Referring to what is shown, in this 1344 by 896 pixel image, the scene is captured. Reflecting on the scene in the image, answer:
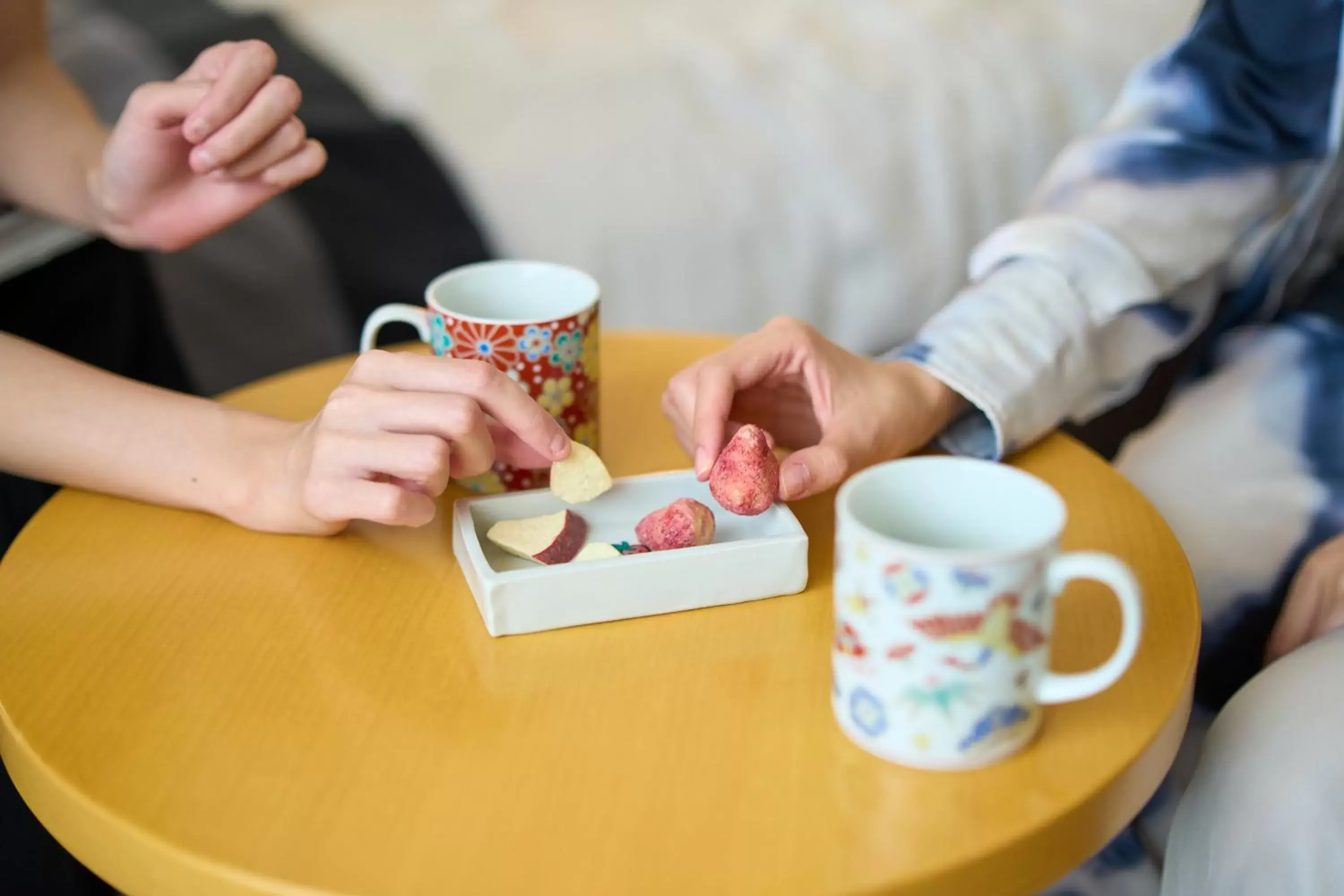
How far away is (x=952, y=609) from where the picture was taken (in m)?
0.46

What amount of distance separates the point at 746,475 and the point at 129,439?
34 cm

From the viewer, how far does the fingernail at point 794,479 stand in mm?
622

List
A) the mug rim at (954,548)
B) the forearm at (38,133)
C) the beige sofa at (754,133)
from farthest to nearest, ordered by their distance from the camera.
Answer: the beige sofa at (754,133)
the forearm at (38,133)
the mug rim at (954,548)

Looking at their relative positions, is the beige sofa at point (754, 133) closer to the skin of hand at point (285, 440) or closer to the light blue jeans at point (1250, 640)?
the light blue jeans at point (1250, 640)

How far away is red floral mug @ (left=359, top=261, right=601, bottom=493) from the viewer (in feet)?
2.20

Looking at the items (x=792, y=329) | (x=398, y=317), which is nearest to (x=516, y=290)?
(x=398, y=317)

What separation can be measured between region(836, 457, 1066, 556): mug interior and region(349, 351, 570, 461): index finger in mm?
157

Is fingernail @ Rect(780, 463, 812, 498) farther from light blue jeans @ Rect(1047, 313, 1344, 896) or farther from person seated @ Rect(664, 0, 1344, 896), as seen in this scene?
light blue jeans @ Rect(1047, 313, 1344, 896)

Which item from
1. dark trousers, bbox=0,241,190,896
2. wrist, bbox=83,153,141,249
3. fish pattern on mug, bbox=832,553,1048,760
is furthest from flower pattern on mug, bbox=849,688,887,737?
wrist, bbox=83,153,141,249

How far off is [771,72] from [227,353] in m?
0.75

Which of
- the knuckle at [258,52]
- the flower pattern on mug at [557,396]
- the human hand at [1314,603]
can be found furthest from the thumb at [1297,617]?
the knuckle at [258,52]

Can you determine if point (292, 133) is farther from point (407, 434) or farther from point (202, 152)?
point (407, 434)

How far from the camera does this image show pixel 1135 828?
0.76 meters

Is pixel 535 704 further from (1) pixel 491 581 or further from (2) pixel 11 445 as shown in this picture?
(2) pixel 11 445
